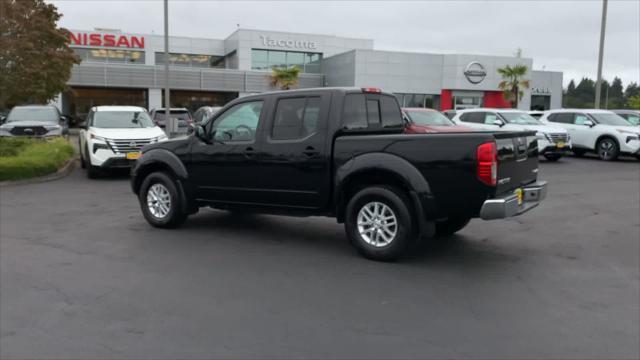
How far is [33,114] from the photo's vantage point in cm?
1958

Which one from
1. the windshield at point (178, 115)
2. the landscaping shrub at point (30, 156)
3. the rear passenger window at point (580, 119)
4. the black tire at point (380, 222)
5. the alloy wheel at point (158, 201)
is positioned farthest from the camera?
the windshield at point (178, 115)

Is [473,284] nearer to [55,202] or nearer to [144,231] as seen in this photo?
[144,231]

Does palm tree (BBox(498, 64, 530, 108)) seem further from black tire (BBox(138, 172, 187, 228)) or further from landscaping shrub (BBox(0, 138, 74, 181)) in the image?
black tire (BBox(138, 172, 187, 228))

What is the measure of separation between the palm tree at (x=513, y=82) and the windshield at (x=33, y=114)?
3621 cm

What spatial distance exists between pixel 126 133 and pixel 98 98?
3494cm

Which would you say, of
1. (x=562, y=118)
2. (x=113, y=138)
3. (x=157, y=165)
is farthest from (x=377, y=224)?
(x=562, y=118)

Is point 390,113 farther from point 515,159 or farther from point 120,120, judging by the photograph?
point 120,120

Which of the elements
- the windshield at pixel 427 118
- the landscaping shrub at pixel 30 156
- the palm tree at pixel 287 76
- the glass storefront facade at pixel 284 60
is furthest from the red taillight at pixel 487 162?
the glass storefront facade at pixel 284 60

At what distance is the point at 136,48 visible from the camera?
2045 inches

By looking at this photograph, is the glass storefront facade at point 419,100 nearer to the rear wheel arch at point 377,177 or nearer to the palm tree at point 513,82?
the palm tree at point 513,82

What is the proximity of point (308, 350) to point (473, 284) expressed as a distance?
222cm

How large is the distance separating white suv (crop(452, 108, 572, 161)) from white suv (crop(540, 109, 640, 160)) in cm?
110

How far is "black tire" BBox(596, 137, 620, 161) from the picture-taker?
19.2 meters

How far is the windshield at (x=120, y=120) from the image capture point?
14807mm
